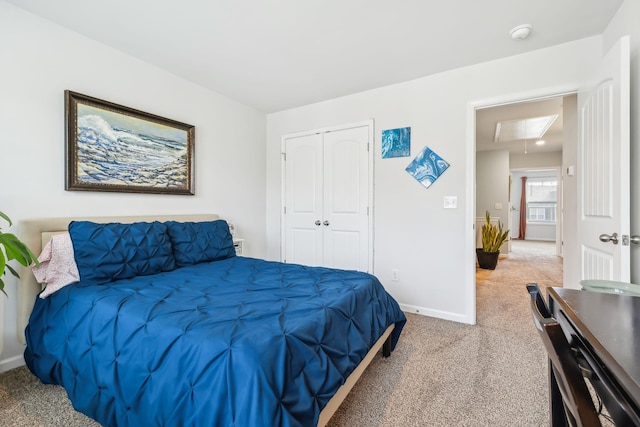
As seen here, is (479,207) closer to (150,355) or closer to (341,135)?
(341,135)

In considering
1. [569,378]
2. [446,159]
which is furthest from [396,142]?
[569,378]

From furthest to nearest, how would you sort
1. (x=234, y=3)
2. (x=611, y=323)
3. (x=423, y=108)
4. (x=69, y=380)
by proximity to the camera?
(x=423, y=108)
(x=234, y=3)
(x=69, y=380)
(x=611, y=323)

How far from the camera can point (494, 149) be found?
6.45 metres

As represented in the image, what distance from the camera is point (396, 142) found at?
10.3 ft

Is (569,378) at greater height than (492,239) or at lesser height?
greater

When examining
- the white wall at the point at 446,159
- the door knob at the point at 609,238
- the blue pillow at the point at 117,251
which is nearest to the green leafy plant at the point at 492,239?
the white wall at the point at 446,159

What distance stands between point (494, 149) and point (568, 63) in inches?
176

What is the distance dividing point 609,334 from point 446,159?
2347 millimetres

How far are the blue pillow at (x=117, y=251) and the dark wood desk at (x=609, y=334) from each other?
2.39m

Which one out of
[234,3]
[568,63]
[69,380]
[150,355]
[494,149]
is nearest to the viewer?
[150,355]

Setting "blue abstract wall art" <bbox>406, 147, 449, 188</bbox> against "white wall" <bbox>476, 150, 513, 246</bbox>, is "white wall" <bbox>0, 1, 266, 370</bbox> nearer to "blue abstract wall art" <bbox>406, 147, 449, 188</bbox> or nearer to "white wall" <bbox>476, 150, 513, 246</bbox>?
"blue abstract wall art" <bbox>406, 147, 449, 188</bbox>

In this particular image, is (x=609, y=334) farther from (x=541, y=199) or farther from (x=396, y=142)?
(x=541, y=199)

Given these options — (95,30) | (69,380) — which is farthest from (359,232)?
(95,30)

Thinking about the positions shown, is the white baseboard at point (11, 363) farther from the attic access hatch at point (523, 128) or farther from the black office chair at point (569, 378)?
the attic access hatch at point (523, 128)
